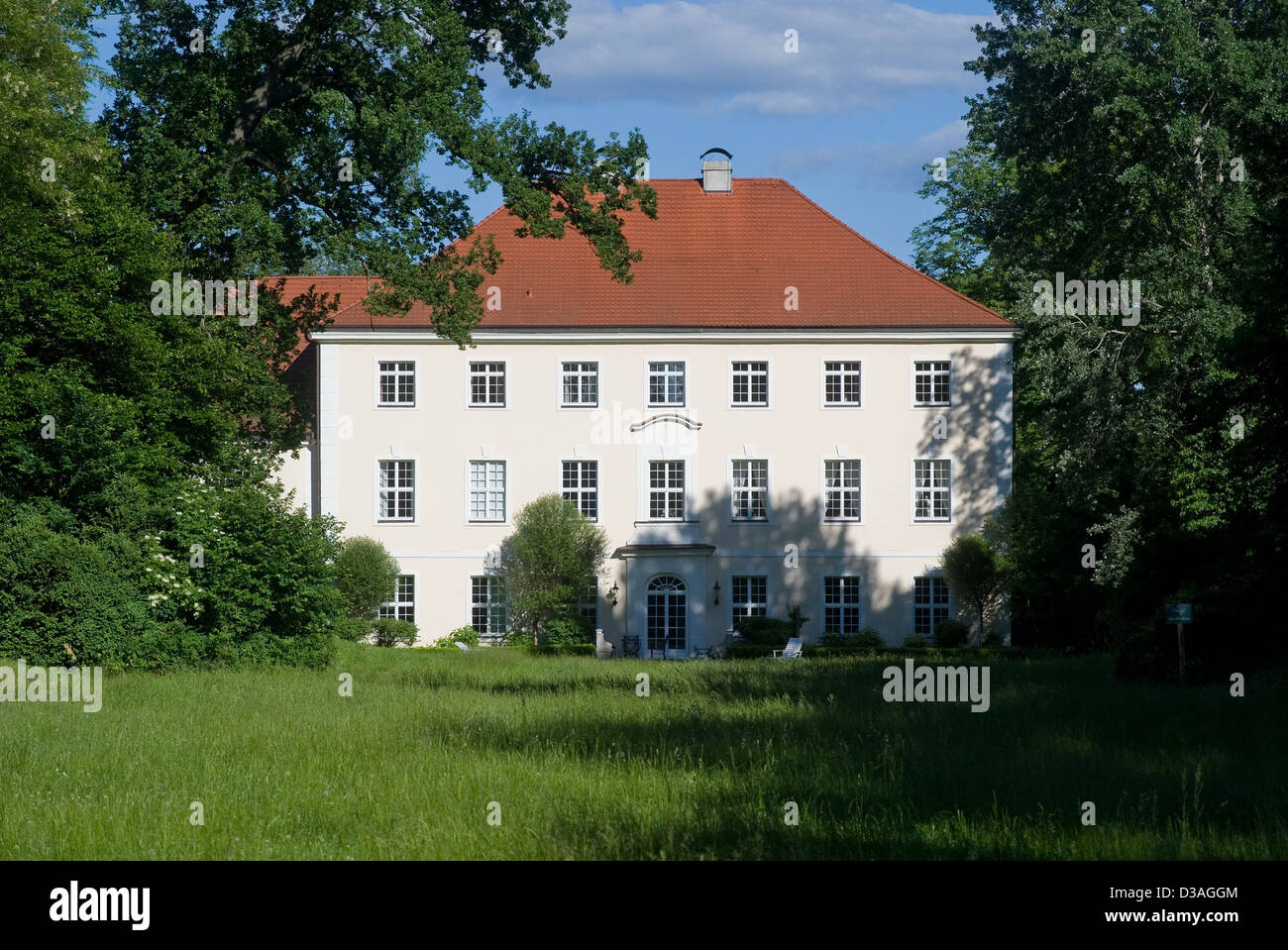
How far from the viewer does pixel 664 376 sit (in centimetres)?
3838

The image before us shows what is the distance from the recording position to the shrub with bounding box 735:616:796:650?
3641cm

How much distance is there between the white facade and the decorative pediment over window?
4cm

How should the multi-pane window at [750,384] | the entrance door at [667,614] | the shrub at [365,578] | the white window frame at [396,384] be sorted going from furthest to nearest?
1. the multi-pane window at [750,384]
2. the white window frame at [396,384]
3. the entrance door at [667,614]
4. the shrub at [365,578]

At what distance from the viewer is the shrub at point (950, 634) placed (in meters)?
36.3

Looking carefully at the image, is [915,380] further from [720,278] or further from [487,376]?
[487,376]

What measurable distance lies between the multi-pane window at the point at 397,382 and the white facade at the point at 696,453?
37mm

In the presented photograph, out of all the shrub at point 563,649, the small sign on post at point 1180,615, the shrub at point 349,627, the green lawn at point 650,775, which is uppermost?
the small sign on post at point 1180,615

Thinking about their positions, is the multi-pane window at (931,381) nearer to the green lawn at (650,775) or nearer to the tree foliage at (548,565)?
the tree foliage at (548,565)

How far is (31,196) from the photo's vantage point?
902 inches

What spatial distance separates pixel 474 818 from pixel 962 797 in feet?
10.3

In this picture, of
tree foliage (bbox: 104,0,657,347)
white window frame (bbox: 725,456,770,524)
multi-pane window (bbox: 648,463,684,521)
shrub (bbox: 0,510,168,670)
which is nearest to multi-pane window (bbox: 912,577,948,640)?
white window frame (bbox: 725,456,770,524)

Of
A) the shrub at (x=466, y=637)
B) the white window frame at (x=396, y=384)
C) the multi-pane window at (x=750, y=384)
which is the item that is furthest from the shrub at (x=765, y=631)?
the white window frame at (x=396, y=384)

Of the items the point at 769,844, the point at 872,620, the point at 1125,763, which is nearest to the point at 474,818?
the point at 769,844
